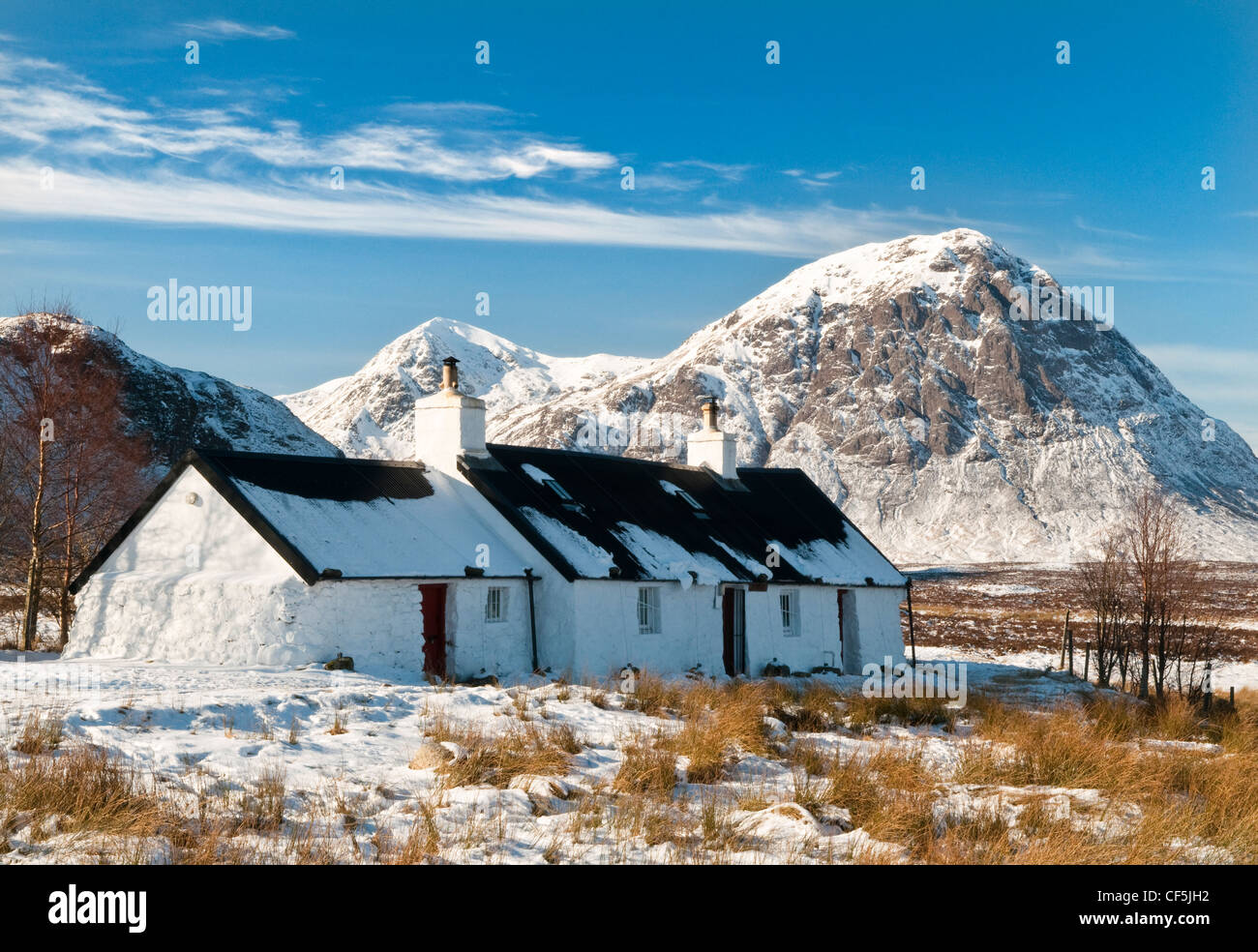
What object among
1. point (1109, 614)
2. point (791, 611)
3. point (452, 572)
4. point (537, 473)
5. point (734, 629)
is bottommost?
point (1109, 614)

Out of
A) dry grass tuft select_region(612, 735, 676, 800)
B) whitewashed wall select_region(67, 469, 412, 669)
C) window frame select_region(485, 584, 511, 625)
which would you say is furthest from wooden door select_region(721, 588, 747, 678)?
dry grass tuft select_region(612, 735, 676, 800)

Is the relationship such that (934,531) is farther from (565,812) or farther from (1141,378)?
(565,812)

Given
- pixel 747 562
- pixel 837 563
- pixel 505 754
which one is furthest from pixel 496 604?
pixel 837 563

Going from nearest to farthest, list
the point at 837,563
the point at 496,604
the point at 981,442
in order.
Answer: the point at 496,604 → the point at 837,563 → the point at 981,442

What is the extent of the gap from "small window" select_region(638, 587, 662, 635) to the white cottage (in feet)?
0.14

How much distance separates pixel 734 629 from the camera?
27.0m

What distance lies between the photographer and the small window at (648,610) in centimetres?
2472

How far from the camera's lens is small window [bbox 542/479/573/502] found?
26312 millimetres

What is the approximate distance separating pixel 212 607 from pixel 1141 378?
197530 millimetres

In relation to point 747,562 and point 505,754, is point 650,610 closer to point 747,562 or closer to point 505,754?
point 747,562

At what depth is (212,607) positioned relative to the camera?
816 inches

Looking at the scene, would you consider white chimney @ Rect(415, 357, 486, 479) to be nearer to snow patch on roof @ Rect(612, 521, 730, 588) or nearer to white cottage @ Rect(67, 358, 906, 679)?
white cottage @ Rect(67, 358, 906, 679)

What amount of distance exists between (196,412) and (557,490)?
8131 centimetres
